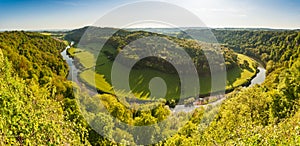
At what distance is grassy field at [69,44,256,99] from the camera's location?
59062 mm

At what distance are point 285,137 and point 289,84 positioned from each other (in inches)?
1031

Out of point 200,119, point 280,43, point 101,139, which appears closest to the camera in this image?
point 101,139

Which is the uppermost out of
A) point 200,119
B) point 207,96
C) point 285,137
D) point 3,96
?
point 3,96

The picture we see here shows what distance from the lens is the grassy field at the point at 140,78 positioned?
59.1 m

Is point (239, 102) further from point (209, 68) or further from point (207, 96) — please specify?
point (209, 68)

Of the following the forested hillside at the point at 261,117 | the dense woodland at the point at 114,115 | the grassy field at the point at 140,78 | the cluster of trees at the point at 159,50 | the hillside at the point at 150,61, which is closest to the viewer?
the dense woodland at the point at 114,115

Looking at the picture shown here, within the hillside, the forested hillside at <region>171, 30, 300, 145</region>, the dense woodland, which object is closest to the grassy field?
the hillside

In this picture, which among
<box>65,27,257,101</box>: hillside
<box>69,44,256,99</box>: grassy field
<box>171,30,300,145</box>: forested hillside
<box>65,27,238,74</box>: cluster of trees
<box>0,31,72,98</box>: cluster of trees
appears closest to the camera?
<box>171,30,300,145</box>: forested hillside

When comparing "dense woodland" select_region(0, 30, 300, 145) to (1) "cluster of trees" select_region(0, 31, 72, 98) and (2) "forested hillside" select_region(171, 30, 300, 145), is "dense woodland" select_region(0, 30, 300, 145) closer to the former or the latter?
(2) "forested hillside" select_region(171, 30, 300, 145)

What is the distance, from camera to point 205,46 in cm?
7831

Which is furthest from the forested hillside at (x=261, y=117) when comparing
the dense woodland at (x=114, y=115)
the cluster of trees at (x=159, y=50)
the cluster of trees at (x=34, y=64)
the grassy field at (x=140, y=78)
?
the cluster of trees at (x=159, y=50)

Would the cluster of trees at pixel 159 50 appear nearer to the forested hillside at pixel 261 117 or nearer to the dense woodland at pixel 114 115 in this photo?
the dense woodland at pixel 114 115

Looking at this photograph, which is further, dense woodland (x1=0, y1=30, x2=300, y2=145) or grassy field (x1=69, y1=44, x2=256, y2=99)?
grassy field (x1=69, y1=44, x2=256, y2=99)

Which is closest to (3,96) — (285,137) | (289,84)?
(285,137)
